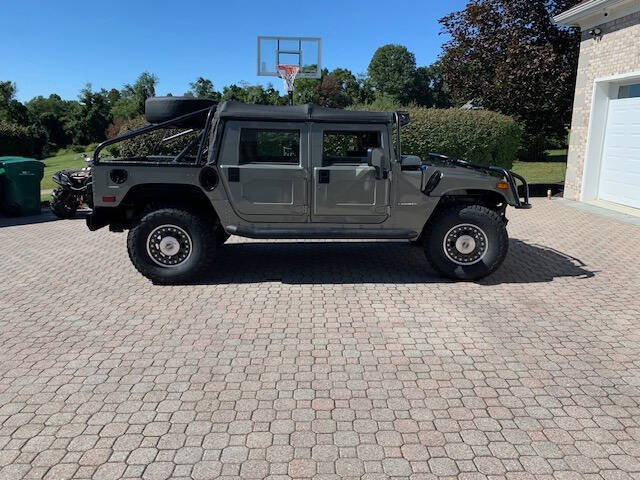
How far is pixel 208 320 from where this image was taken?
4977 millimetres

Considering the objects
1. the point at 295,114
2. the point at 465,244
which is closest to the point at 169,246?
the point at 295,114

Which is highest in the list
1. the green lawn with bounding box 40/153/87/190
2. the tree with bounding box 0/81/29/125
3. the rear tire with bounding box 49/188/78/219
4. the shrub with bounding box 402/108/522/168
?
the tree with bounding box 0/81/29/125

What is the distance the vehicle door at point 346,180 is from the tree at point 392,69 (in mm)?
85380

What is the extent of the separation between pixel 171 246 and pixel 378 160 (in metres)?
2.55

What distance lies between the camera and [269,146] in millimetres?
6051

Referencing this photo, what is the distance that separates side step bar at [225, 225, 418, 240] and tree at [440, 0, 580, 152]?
11.9 m

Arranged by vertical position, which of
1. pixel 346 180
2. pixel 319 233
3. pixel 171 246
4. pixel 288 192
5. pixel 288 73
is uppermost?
pixel 288 73

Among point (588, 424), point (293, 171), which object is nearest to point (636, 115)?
point (293, 171)

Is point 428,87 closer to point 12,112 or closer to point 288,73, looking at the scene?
point 12,112

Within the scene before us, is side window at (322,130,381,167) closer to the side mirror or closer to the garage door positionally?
the side mirror

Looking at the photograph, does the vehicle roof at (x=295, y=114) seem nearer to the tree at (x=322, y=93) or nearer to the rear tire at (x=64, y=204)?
the rear tire at (x=64, y=204)

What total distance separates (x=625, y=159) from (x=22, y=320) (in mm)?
11546

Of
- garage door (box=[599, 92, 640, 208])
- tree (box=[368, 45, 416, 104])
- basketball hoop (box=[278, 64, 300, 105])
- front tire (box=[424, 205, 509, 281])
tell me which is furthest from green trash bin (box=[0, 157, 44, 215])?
tree (box=[368, 45, 416, 104])

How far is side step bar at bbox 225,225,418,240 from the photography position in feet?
19.9
